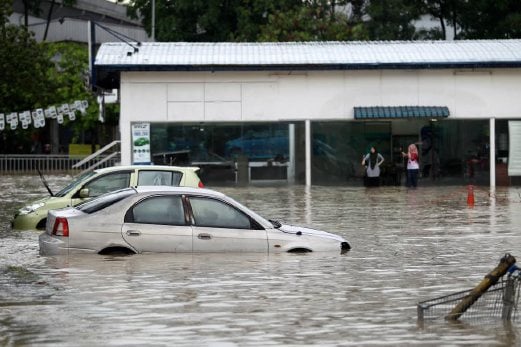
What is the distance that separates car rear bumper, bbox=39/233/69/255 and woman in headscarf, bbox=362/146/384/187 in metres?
24.0

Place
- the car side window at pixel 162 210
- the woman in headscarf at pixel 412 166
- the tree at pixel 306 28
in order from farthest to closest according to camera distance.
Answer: the tree at pixel 306 28 < the woman in headscarf at pixel 412 166 < the car side window at pixel 162 210

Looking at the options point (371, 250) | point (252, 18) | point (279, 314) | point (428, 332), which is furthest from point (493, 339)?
point (252, 18)

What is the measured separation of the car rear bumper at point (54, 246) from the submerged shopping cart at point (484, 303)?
6832mm

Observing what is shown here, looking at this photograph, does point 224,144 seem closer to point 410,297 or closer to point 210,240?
point 210,240

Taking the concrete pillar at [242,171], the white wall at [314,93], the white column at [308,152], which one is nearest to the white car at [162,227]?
the white wall at [314,93]

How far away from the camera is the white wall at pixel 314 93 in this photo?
133 feet

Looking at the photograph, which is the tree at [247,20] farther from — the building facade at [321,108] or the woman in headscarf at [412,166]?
the woman in headscarf at [412,166]

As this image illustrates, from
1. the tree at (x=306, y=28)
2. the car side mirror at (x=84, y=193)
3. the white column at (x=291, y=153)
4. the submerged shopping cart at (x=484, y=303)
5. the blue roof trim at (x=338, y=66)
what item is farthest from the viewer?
the tree at (x=306, y=28)

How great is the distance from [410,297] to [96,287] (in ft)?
12.7

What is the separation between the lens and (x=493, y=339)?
35.8ft

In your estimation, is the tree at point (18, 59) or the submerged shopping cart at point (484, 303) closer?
the submerged shopping cart at point (484, 303)

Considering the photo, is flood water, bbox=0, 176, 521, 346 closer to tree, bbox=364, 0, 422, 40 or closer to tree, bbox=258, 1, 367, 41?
tree, bbox=258, 1, 367, 41

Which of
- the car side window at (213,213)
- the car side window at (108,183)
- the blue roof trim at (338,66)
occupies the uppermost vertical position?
the blue roof trim at (338,66)

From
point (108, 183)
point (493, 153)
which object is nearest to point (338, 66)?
point (493, 153)
